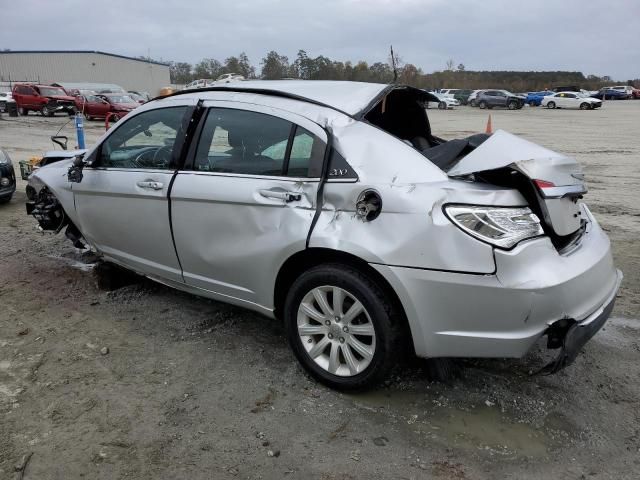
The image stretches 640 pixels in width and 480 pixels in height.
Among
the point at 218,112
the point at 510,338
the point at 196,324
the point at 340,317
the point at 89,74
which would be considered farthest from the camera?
the point at 89,74

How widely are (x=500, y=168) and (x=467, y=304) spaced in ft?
2.32

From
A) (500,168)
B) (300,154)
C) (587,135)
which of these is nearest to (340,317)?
(300,154)

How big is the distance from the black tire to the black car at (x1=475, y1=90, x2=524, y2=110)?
46856mm

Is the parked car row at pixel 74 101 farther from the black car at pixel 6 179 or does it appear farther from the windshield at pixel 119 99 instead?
the black car at pixel 6 179

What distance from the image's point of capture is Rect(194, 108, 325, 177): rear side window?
3.06 metres

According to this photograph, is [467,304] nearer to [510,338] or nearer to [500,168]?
[510,338]

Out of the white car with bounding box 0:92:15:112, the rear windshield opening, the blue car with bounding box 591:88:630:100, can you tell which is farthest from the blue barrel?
the blue car with bounding box 591:88:630:100

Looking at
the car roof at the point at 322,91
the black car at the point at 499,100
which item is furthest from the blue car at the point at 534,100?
the car roof at the point at 322,91

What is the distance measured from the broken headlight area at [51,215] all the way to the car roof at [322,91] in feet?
5.79

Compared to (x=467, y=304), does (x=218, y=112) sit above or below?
above

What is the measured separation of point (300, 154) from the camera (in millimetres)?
3066

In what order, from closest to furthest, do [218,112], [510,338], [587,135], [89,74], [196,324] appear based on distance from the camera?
[510,338], [218,112], [196,324], [587,135], [89,74]

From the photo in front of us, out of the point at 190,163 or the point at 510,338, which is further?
the point at 190,163

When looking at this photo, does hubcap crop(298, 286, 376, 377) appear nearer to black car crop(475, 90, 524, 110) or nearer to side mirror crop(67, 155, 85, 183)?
side mirror crop(67, 155, 85, 183)
